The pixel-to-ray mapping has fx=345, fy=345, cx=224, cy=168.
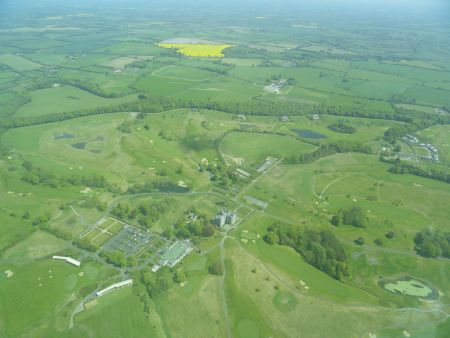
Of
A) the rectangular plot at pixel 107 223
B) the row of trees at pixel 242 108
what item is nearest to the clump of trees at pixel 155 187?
the rectangular plot at pixel 107 223

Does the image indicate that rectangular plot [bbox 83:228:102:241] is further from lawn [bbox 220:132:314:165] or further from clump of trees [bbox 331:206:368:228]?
clump of trees [bbox 331:206:368:228]

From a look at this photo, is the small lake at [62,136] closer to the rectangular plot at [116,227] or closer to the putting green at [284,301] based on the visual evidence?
Answer: the rectangular plot at [116,227]

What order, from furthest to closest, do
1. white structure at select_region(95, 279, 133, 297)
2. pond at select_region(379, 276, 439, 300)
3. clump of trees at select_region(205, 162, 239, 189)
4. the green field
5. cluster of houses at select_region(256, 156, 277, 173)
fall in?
cluster of houses at select_region(256, 156, 277, 173) < clump of trees at select_region(205, 162, 239, 189) < pond at select_region(379, 276, 439, 300) < white structure at select_region(95, 279, 133, 297) < the green field

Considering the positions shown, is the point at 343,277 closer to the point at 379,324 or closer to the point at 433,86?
Result: the point at 379,324

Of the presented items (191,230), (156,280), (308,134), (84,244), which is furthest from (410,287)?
(308,134)

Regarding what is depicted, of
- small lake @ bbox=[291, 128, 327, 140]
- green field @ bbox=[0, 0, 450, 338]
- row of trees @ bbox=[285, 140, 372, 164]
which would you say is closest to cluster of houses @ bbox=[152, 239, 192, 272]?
green field @ bbox=[0, 0, 450, 338]

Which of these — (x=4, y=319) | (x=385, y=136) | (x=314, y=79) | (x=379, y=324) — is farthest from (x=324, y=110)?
(x=4, y=319)

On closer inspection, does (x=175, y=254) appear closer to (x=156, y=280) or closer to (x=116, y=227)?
(x=156, y=280)
